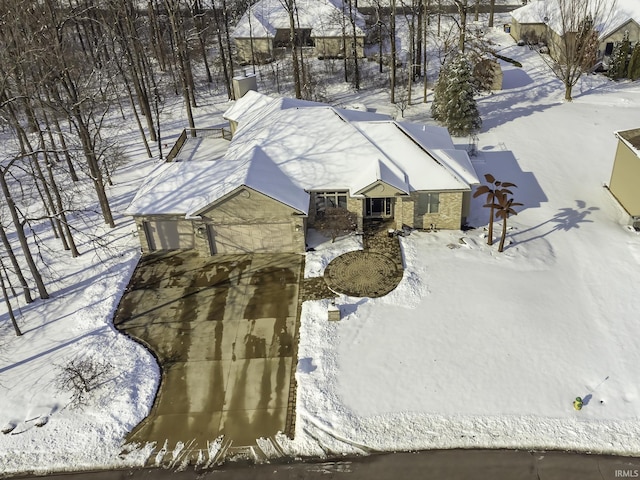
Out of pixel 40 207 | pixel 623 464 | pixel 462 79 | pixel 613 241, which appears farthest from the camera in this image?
pixel 462 79

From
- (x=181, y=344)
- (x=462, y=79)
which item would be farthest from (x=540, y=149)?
(x=181, y=344)

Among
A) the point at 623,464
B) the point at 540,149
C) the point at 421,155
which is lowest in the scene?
the point at 623,464

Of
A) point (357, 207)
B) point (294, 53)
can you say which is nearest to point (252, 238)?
point (357, 207)

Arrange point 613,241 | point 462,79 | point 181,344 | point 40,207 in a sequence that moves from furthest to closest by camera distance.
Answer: point 462,79 → point 40,207 → point 613,241 → point 181,344

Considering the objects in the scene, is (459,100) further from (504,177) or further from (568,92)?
(568,92)

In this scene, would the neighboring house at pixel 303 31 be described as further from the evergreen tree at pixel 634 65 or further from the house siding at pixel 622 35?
the evergreen tree at pixel 634 65

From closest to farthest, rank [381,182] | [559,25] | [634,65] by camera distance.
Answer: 1. [381,182]
2. [634,65]
3. [559,25]

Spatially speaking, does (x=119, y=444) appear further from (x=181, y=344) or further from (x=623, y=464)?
(x=623, y=464)

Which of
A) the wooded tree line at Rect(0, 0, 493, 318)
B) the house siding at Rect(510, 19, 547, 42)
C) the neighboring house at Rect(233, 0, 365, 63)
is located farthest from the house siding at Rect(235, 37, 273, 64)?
the house siding at Rect(510, 19, 547, 42)
